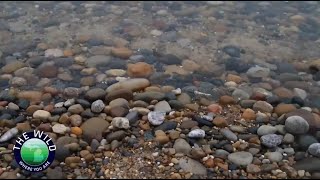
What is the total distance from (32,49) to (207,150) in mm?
2805

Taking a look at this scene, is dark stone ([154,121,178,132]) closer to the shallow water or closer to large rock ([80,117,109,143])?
large rock ([80,117,109,143])

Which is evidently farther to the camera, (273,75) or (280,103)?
(273,75)

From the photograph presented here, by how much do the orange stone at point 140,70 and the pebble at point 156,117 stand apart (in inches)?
33.7

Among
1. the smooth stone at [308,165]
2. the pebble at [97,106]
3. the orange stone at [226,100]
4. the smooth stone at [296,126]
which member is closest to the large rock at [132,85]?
the pebble at [97,106]

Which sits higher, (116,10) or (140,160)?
(116,10)

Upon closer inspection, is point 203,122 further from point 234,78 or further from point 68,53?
point 68,53

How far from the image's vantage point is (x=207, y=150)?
341 cm

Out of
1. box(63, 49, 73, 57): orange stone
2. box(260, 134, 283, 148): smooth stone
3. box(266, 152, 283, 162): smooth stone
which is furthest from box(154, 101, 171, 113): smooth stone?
box(63, 49, 73, 57): orange stone

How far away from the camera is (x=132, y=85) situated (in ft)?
14.0

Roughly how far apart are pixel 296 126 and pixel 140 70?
184cm

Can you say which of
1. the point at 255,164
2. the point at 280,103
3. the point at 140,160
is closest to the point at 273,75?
the point at 280,103

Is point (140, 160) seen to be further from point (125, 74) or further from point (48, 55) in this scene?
point (48, 55)

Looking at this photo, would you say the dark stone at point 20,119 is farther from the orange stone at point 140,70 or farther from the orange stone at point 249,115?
the orange stone at point 249,115

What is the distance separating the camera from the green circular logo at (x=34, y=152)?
126 inches
